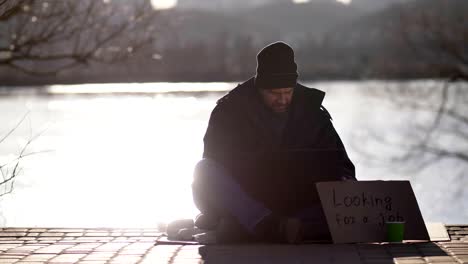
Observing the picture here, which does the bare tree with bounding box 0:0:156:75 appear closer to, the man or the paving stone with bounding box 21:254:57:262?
the man

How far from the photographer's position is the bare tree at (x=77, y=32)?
10.3m

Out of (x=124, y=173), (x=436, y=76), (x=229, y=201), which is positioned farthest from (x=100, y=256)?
(x=436, y=76)

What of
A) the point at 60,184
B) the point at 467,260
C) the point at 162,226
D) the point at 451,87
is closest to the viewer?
the point at 467,260

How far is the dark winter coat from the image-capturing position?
7375 mm

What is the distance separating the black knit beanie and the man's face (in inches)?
1.6

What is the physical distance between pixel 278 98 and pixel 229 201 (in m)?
0.74

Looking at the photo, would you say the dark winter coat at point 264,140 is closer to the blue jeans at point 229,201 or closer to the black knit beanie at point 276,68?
the blue jeans at point 229,201

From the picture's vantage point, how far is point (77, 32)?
10562mm

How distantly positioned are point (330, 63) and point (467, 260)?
175m

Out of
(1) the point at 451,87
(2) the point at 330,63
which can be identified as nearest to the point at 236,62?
(2) the point at 330,63

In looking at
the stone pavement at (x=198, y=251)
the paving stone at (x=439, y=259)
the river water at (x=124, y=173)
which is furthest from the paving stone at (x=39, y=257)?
the paving stone at (x=439, y=259)

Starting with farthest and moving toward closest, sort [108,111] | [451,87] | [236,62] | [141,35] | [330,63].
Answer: [330,63] → [236,62] → [451,87] → [108,111] → [141,35]

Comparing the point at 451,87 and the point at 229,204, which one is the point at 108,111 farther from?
the point at 229,204

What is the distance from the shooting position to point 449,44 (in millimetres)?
32312
